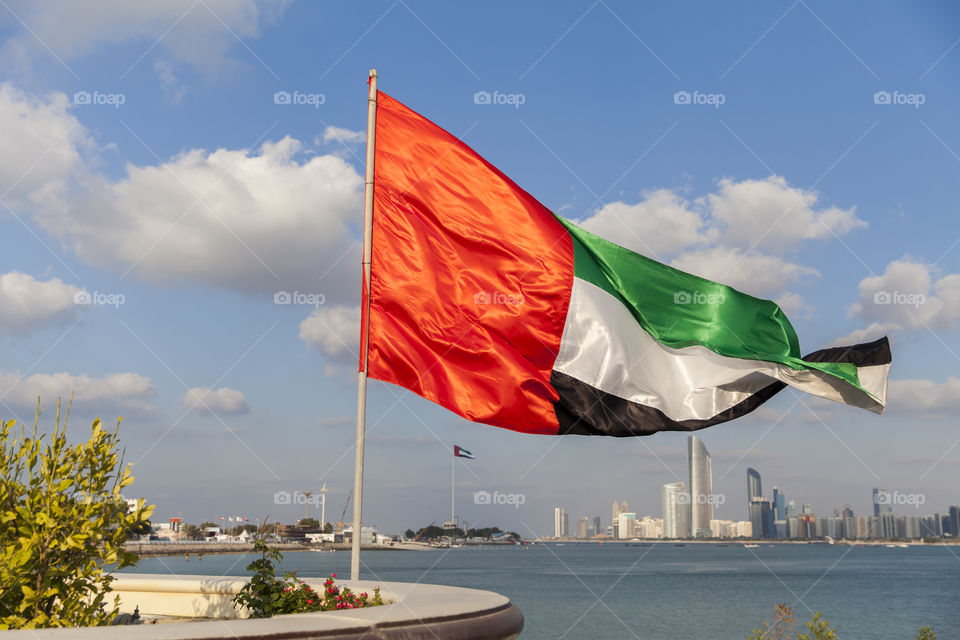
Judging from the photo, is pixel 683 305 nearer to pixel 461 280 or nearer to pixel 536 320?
pixel 536 320

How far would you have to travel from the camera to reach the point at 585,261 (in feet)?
33.0

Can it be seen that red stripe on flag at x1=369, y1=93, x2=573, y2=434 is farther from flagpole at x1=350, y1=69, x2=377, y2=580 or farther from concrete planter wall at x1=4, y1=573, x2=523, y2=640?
Result: concrete planter wall at x1=4, y1=573, x2=523, y2=640

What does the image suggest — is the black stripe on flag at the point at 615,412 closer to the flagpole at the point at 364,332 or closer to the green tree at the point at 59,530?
the flagpole at the point at 364,332

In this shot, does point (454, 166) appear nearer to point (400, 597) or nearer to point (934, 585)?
point (400, 597)

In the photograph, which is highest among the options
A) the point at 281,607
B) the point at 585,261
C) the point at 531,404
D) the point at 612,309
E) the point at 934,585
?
the point at 585,261

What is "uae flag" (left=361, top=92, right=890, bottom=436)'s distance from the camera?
9305mm

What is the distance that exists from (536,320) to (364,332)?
2069mm

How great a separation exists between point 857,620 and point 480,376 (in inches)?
2460

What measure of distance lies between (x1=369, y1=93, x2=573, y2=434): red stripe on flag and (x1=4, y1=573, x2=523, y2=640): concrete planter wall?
2306mm

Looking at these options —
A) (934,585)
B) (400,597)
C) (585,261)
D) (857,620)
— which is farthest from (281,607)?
(934,585)

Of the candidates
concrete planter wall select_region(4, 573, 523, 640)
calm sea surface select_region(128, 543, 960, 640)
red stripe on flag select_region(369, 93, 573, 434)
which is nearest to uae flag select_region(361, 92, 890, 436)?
red stripe on flag select_region(369, 93, 573, 434)

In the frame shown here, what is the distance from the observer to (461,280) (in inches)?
381

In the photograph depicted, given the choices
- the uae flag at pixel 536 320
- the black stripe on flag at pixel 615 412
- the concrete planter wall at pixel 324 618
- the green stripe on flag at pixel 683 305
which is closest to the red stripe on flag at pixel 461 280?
the uae flag at pixel 536 320

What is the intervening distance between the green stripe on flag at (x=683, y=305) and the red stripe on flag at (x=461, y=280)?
44 cm
